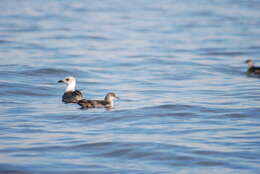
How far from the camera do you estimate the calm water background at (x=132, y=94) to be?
1200 centimetres

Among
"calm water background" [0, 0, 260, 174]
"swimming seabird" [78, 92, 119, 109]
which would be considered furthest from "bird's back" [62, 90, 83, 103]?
"swimming seabird" [78, 92, 119, 109]

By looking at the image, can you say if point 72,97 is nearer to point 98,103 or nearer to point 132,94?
point 98,103

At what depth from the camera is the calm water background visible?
12.0 metres

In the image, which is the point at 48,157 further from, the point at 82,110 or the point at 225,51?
the point at 225,51

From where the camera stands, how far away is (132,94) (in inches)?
745

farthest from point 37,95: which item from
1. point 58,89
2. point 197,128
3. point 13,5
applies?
point 13,5

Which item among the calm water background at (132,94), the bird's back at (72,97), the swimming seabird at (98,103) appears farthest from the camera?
Answer: the bird's back at (72,97)

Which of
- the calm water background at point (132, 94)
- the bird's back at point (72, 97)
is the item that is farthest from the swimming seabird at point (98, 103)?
the bird's back at point (72, 97)

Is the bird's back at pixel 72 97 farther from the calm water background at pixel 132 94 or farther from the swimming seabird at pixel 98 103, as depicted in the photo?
the swimming seabird at pixel 98 103

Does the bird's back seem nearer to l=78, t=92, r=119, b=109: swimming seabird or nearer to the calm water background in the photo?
the calm water background

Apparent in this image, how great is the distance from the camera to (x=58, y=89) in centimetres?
1975

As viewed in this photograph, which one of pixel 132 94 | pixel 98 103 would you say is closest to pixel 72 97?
pixel 98 103

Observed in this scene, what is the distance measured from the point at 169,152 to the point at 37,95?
712 centimetres

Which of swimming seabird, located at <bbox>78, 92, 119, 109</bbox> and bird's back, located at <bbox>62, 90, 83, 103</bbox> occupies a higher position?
bird's back, located at <bbox>62, 90, 83, 103</bbox>
